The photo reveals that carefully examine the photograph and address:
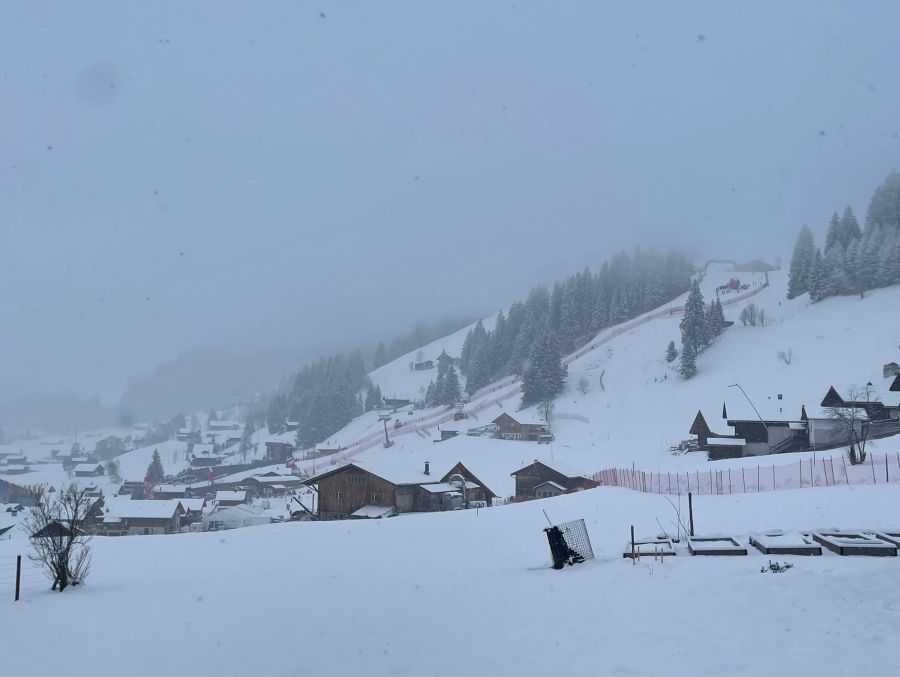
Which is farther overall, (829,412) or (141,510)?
(141,510)

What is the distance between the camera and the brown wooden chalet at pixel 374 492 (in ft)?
154

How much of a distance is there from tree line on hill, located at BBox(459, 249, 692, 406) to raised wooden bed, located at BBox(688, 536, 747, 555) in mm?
98749

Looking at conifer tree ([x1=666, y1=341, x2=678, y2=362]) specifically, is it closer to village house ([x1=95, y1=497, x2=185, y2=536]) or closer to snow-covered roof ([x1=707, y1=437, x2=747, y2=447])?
snow-covered roof ([x1=707, y1=437, x2=747, y2=447])

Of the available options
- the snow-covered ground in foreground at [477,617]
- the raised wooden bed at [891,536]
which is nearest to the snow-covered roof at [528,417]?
the snow-covered ground in foreground at [477,617]

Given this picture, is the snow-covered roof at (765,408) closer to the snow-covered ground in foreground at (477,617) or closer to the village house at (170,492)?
the snow-covered ground in foreground at (477,617)

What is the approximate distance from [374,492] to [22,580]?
28.9 metres

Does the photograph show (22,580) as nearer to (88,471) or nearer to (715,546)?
(715,546)

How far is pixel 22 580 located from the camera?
19.8 m

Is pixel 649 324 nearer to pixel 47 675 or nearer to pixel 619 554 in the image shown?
pixel 619 554

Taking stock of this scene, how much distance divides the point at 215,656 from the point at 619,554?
1075 centimetres

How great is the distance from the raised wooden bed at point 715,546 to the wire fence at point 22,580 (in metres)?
16.9

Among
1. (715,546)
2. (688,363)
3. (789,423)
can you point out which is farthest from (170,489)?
(715,546)

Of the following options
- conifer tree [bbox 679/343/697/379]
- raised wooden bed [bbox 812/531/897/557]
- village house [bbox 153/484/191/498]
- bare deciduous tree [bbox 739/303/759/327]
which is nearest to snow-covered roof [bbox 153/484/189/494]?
village house [bbox 153/484/191/498]

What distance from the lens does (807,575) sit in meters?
13.0
